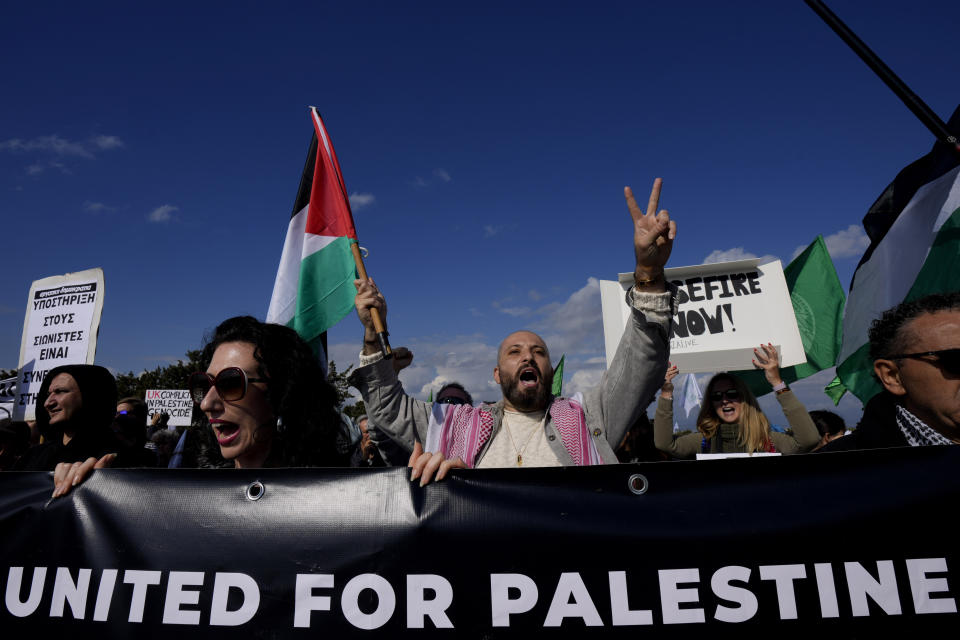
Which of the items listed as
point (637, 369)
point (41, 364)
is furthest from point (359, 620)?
point (41, 364)

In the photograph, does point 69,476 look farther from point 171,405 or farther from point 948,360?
point 171,405

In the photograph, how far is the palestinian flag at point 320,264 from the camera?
14.4 ft

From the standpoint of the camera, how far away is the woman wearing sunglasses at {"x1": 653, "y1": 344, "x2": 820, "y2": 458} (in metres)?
4.35

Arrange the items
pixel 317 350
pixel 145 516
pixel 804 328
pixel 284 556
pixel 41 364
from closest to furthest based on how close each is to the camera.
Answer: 1. pixel 284 556
2. pixel 145 516
3. pixel 317 350
4. pixel 41 364
5. pixel 804 328

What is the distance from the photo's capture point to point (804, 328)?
6.15 meters

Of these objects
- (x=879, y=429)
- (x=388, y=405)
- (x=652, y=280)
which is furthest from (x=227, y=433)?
(x=879, y=429)

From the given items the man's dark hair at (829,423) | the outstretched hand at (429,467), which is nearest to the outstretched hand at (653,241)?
the outstretched hand at (429,467)

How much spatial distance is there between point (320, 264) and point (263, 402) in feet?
7.90

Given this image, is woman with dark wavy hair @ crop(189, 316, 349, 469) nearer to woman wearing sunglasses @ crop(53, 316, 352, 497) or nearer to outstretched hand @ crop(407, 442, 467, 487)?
woman wearing sunglasses @ crop(53, 316, 352, 497)

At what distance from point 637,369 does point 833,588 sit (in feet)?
4.13

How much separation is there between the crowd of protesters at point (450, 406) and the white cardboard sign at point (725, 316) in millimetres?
2606

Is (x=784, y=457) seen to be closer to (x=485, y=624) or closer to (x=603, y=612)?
(x=603, y=612)

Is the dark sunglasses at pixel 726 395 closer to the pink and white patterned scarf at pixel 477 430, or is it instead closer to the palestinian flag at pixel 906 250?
the palestinian flag at pixel 906 250

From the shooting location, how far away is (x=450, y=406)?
3.14 meters
